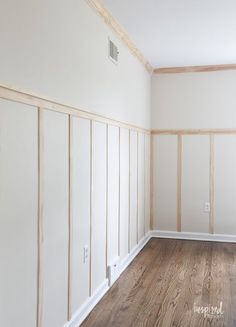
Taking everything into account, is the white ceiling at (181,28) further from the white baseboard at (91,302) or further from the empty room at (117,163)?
the white baseboard at (91,302)

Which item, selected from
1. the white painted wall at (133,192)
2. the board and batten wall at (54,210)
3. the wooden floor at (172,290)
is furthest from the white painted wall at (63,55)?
the wooden floor at (172,290)

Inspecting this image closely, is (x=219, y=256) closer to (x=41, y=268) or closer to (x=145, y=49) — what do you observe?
(x=145, y=49)

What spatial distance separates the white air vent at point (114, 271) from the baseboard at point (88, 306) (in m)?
0.09

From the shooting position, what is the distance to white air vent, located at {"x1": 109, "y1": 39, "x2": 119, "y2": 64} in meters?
3.44

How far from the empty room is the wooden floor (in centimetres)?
2

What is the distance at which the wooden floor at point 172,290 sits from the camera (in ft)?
9.21

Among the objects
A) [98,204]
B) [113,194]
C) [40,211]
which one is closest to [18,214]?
[40,211]

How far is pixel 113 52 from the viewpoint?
3.52m

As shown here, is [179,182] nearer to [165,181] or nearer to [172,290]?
[165,181]

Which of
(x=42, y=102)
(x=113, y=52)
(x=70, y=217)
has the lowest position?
(x=70, y=217)

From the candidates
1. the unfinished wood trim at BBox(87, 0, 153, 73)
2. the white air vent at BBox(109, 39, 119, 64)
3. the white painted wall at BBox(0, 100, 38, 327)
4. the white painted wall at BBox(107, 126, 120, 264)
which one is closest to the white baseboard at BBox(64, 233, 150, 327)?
the white painted wall at BBox(107, 126, 120, 264)
